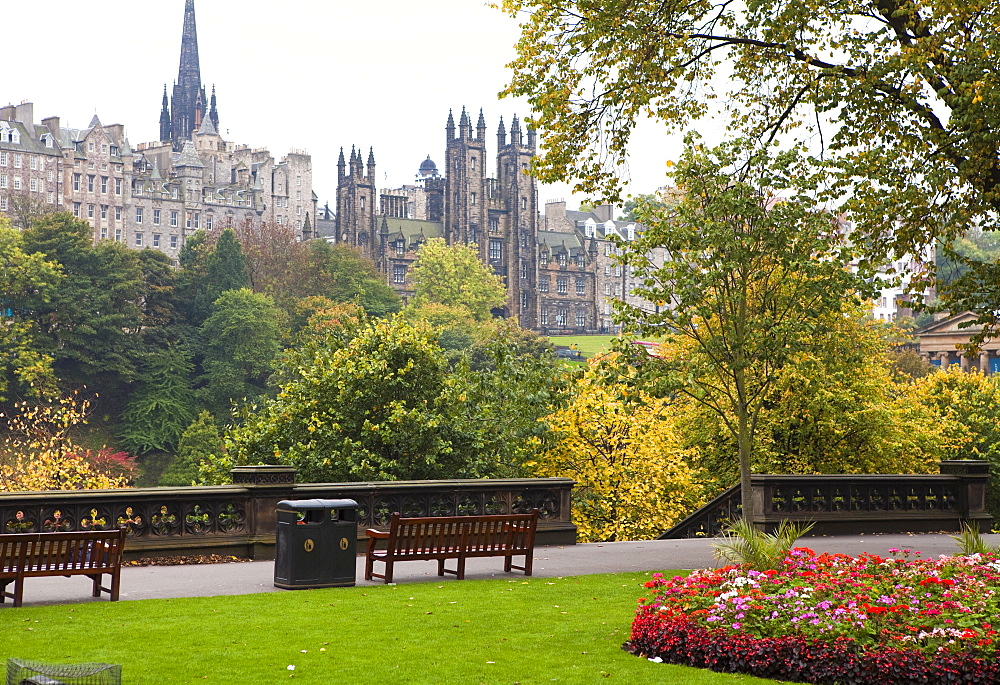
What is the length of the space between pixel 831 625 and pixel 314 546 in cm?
690

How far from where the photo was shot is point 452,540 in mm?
15805

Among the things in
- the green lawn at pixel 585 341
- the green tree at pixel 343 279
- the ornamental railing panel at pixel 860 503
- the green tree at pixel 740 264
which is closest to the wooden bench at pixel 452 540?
the green tree at pixel 740 264

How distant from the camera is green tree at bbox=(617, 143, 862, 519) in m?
21.1

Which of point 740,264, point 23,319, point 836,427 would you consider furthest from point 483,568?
point 23,319

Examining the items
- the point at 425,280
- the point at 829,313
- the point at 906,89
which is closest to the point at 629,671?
the point at 906,89

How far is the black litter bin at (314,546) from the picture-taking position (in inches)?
569

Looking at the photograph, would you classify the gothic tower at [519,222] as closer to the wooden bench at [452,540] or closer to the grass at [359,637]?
the wooden bench at [452,540]

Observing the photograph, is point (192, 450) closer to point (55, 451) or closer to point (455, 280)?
point (55, 451)

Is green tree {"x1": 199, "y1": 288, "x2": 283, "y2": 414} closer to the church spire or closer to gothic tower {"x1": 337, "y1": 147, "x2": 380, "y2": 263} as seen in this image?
gothic tower {"x1": 337, "y1": 147, "x2": 380, "y2": 263}

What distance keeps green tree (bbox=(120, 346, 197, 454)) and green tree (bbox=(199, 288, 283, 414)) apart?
6.20 ft

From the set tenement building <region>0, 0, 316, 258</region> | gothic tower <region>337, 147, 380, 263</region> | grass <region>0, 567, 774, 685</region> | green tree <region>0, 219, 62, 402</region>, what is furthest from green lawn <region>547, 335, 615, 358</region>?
grass <region>0, 567, 774, 685</region>

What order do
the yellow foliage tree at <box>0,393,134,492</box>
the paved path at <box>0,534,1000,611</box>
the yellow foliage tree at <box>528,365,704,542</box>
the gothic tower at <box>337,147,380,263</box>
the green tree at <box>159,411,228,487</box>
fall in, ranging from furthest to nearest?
1. the gothic tower at <box>337,147,380,263</box>
2. the green tree at <box>159,411,228,487</box>
3. the yellow foliage tree at <box>0,393,134,492</box>
4. the yellow foliage tree at <box>528,365,704,542</box>
5. the paved path at <box>0,534,1000,611</box>

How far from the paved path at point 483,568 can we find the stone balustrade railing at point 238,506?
510 millimetres

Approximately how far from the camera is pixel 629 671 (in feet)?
31.4
